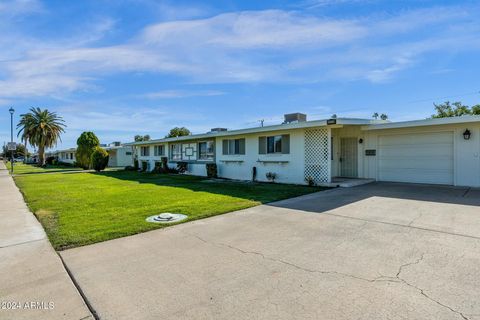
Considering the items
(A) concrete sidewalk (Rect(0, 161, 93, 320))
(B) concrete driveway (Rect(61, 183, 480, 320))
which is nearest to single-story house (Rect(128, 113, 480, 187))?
(B) concrete driveway (Rect(61, 183, 480, 320))

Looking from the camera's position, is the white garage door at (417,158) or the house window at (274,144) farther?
the house window at (274,144)

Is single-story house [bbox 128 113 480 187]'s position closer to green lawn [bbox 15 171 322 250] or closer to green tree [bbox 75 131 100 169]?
green lawn [bbox 15 171 322 250]

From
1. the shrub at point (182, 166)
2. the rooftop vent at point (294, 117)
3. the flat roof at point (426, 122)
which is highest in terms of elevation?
the rooftop vent at point (294, 117)

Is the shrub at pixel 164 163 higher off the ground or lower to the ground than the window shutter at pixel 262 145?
lower

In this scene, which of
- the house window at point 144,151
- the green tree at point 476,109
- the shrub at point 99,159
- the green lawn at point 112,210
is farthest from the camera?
the green tree at point 476,109

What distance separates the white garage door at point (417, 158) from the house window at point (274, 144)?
14.7 feet

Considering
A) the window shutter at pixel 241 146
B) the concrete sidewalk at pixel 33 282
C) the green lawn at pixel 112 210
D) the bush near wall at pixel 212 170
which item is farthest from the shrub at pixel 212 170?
the concrete sidewalk at pixel 33 282

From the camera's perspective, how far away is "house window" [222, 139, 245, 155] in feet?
51.4

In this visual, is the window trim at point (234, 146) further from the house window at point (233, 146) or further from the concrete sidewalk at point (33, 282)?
the concrete sidewalk at point (33, 282)

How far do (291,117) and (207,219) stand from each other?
31.8 feet

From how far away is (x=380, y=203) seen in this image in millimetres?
7621

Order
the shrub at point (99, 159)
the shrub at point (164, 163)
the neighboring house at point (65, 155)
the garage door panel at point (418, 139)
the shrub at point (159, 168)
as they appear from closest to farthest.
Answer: the garage door panel at point (418, 139), the shrub at point (159, 168), the shrub at point (164, 163), the shrub at point (99, 159), the neighboring house at point (65, 155)

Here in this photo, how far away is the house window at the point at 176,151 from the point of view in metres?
21.3

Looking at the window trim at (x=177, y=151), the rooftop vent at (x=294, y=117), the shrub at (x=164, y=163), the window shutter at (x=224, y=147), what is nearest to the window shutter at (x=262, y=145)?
the rooftop vent at (x=294, y=117)
